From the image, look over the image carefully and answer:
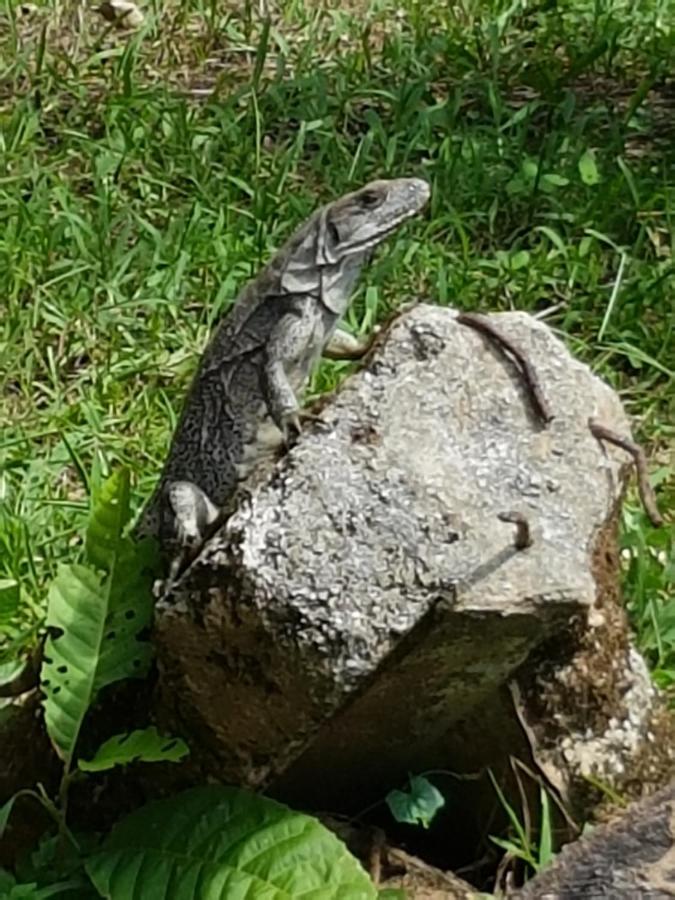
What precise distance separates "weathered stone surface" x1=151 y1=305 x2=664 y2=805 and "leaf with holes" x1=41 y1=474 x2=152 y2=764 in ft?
0.48

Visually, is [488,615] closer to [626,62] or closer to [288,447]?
[288,447]

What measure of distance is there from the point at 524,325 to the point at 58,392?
1.83m

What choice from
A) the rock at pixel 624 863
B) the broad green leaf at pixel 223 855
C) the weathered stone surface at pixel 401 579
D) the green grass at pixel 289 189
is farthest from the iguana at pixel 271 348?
the rock at pixel 624 863

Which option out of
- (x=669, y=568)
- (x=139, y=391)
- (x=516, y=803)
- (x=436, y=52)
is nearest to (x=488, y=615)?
(x=516, y=803)

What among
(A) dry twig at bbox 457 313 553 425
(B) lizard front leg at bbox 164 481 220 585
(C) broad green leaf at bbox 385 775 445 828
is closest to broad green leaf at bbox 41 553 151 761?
(B) lizard front leg at bbox 164 481 220 585

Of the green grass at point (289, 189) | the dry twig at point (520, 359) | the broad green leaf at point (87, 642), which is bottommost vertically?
the green grass at point (289, 189)

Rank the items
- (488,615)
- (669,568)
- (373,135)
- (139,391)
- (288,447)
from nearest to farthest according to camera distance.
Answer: (488,615) < (288,447) < (669,568) < (139,391) < (373,135)

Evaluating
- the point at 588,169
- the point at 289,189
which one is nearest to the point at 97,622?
the point at 289,189

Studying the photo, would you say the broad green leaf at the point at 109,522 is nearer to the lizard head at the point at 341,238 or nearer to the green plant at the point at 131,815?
the green plant at the point at 131,815

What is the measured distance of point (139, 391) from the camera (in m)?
5.07

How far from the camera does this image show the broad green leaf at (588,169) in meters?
5.81

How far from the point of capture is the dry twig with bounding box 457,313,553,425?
348 centimetres

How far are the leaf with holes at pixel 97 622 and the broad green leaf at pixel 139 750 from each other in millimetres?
121

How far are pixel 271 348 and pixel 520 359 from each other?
0.54 m
